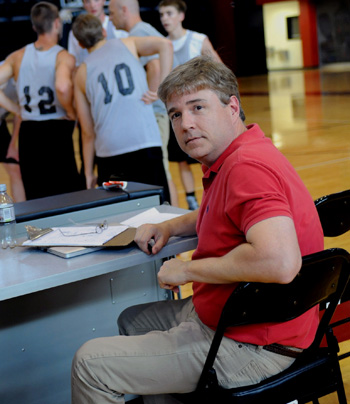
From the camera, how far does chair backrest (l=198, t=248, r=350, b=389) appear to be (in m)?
1.58

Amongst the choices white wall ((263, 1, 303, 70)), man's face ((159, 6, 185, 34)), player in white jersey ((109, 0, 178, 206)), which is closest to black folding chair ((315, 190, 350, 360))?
player in white jersey ((109, 0, 178, 206))

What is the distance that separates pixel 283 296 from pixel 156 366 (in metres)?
0.40

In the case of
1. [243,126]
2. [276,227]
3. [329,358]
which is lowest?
[329,358]

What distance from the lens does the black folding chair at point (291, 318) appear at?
5.24 ft

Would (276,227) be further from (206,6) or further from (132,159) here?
(206,6)

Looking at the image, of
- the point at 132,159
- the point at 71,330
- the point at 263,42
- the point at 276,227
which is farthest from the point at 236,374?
the point at 263,42

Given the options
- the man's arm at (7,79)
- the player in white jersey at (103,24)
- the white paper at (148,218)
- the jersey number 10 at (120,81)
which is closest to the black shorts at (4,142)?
the man's arm at (7,79)

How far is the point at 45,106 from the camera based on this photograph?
197 inches

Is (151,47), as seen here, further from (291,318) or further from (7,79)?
(291,318)

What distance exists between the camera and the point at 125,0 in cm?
478

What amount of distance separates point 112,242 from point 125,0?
3088mm

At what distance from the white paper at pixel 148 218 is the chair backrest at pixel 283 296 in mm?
854

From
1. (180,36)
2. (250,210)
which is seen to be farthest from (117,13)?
(250,210)

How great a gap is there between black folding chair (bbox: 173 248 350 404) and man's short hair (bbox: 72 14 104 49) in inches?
119
